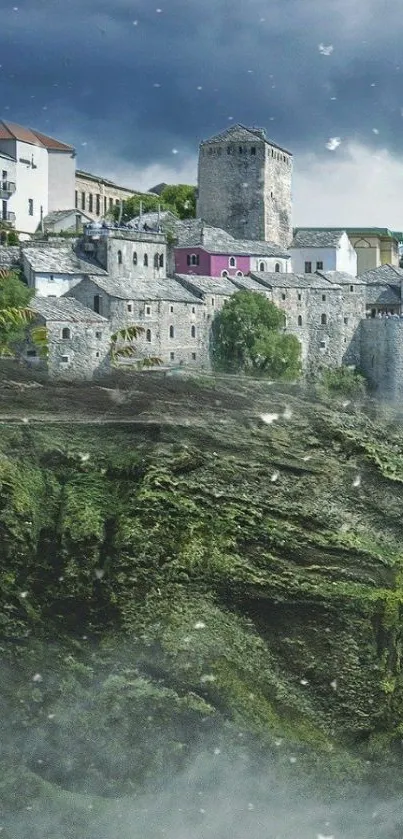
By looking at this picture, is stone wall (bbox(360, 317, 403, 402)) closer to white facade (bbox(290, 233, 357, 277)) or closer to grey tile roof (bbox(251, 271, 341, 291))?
grey tile roof (bbox(251, 271, 341, 291))

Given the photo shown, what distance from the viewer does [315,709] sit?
4.85 m

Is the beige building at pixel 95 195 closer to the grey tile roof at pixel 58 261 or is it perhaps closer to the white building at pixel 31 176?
the white building at pixel 31 176

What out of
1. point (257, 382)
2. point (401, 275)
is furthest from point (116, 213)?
point (257, 382)

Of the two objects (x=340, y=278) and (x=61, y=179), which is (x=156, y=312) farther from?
(x=61, y=179)

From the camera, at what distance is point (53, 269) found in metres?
31.8

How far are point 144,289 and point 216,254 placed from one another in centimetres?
495

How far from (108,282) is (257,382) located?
27582 millimetres

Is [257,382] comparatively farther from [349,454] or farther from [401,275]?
[401,275]

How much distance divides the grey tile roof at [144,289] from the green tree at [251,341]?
117 cm

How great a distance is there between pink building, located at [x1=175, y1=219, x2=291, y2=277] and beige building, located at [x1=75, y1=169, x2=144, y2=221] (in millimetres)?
7329

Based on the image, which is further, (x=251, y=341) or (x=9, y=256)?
(x=251, y=341)

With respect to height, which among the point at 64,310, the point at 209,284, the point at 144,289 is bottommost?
the point at 64,310

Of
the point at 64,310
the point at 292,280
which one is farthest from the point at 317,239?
the point at 64,310

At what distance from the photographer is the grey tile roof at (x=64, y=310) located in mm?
29500
